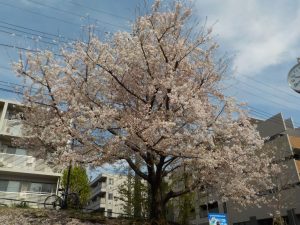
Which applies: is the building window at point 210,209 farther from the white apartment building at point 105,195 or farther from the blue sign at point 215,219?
the blue sign at point 215,219

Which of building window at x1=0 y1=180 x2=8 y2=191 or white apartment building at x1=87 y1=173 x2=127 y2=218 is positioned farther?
white apartment building at x1=87 y1=173 x2=127 y2=218

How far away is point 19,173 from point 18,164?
2.29 ft

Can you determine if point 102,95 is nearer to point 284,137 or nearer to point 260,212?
point 284,137

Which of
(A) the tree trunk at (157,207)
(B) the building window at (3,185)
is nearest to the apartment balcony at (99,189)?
(B) the building window at (3,185)

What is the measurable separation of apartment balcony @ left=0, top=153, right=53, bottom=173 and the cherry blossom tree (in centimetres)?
1123

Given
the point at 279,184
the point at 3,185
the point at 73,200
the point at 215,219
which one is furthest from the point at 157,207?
the point at 3,185

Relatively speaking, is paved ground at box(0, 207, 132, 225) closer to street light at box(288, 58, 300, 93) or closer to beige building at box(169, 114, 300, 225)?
street light at box(288, 58, 300, 93)

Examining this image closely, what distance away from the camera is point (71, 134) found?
11305 millimetres

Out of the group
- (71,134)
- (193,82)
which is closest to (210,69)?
(193,82)

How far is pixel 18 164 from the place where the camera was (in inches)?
923

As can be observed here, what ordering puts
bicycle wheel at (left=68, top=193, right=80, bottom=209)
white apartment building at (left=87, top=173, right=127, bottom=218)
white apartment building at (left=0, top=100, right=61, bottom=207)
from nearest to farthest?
bicycle wheel at (left=68, top=193, right=80, bottom=209) → white apartment building at (left=0, top=100, right=61, bottom=207) → white apartment building at (left=87, top=173, right=127, bottom=218)

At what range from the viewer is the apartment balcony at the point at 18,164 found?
902 inches

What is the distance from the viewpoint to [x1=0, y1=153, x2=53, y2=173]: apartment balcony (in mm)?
22906

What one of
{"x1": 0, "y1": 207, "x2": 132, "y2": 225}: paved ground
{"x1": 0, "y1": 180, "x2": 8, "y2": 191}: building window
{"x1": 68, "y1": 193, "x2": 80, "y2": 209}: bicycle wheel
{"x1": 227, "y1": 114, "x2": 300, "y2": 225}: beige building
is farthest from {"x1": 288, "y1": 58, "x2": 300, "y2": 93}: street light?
{"x1": 0, "y1": 180, "x2": 8, "y2": 191}: building window
